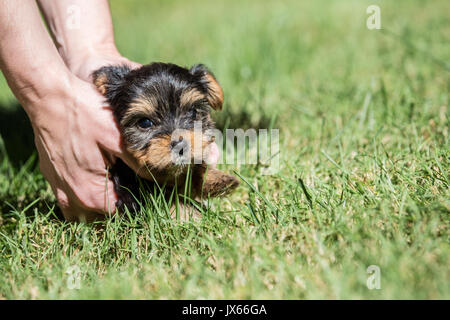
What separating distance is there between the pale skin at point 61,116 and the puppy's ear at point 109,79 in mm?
48

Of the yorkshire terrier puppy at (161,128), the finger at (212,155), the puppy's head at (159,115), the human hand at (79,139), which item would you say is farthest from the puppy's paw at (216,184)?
the human hand at (79,139)

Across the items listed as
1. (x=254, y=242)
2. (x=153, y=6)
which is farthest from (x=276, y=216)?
(x=153, y=6)

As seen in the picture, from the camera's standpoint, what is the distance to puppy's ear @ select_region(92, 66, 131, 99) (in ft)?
8.22

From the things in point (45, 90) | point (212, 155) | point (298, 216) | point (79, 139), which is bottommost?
point (298, 216)

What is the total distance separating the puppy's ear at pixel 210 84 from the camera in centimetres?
272

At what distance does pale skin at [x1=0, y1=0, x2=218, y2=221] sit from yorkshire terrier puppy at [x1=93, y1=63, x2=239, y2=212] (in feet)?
0.28

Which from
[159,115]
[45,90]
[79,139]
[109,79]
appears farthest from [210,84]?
[45,90]

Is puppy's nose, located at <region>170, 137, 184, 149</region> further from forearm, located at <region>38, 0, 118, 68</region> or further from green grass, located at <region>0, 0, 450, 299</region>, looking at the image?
forearm, located at <region>38, 0, 118, 68</region>

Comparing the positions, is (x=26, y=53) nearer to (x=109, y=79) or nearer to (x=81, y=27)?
(x=109, y=79)

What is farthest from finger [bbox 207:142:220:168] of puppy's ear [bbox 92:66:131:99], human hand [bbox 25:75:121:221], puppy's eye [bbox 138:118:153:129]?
puppy's ear [bbox 92:66:131:99]

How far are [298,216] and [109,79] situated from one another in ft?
4.60

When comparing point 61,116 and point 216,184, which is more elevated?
point 61,116

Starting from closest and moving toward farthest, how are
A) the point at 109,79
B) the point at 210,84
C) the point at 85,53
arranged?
the point at 109,79
the point at 210,84
the point at 85,53

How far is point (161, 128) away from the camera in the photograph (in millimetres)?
2393
